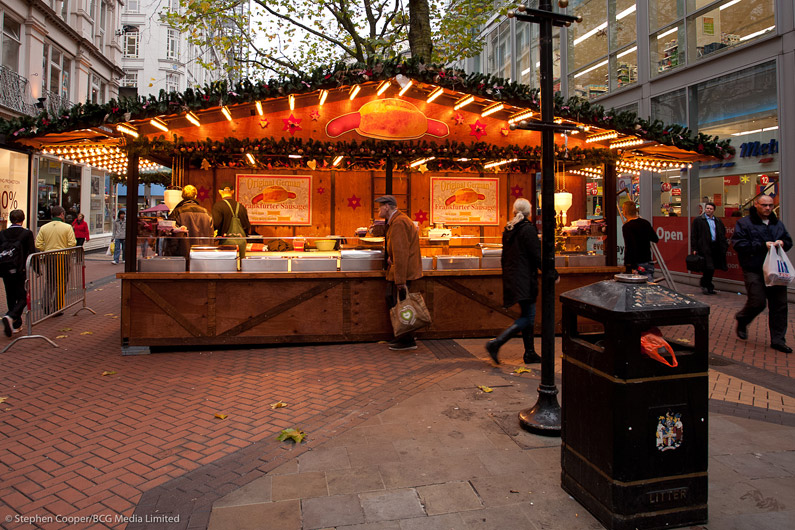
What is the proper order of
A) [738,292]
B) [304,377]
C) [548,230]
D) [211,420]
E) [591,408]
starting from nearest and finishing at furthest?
1. [591,408]
2. [548,230]
3. [211,420]
4. [304,377]
5. [738,292]

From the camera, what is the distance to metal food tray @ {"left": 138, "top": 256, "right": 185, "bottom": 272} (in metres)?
7.03

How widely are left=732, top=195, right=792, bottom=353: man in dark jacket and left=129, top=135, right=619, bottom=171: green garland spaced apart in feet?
7.29

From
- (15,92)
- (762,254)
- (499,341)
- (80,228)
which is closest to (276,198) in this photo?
(499,341)

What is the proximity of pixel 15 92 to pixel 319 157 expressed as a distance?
16990 millimetres

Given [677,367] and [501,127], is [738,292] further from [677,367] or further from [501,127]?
[677,367]

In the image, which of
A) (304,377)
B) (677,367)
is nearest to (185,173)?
(304,377)

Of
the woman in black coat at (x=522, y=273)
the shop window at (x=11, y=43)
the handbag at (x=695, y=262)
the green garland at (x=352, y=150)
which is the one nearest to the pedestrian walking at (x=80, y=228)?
the shop window at (x=11, y=43)

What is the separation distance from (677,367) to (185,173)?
8.92 meters

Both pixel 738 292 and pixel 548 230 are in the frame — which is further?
pixel 738 292

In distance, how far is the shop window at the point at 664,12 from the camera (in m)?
14.0

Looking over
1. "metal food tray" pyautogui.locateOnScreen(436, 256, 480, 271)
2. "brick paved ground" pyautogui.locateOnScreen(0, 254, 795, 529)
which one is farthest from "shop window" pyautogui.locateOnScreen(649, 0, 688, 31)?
"metal food tray" pyautogui.locateOnScreen(436, 256, 480, 271)

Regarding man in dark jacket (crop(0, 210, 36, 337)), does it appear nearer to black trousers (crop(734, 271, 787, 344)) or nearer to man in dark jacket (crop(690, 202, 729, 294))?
Result: black trousers (crop(734, 271, 787, 344))

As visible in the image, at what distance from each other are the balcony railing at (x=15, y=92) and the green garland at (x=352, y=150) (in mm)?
14322

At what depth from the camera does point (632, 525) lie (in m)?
2.91
